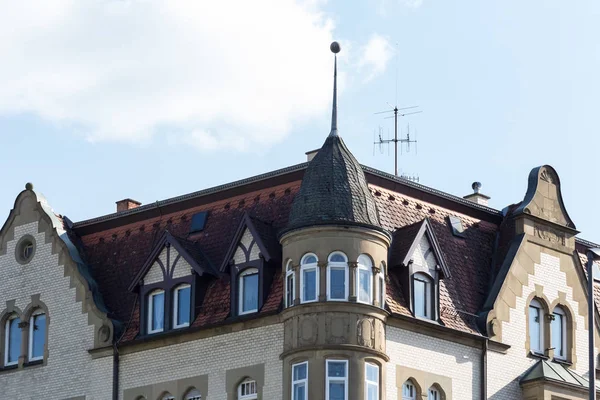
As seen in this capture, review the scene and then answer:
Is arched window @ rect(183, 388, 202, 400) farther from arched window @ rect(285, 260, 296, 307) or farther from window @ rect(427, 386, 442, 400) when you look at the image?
window @ rect(427, 386, 442, 400)

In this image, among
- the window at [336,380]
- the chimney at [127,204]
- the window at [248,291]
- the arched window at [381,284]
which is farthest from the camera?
the chimney at [127,204]

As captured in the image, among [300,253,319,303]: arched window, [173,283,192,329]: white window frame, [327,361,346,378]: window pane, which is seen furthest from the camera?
[173,283,192,329]: white window frame

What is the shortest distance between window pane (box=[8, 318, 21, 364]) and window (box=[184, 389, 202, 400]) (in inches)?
325

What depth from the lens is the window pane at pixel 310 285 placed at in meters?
61.0

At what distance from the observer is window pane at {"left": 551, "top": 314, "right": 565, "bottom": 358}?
224 feet

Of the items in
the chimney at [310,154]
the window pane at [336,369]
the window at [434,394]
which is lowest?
the window pane at [336,369]

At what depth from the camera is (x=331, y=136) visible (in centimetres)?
6359

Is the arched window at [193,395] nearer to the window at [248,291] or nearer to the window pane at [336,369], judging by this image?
the window at [248,291]

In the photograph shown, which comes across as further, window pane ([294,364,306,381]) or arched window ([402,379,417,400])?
arched window ([402,379,417,400])

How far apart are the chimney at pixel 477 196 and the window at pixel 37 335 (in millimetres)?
16349

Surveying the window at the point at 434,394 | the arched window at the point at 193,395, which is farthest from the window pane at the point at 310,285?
the arched window at the point at 193,395

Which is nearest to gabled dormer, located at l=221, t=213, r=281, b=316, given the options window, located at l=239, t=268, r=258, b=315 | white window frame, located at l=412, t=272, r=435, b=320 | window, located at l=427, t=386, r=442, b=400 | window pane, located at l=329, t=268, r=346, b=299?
window, located at l=239, t=268, r=258, b=315

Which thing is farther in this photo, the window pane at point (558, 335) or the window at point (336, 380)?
the window pane at point (558, 335)

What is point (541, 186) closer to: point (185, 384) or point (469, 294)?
point (469, 294)
